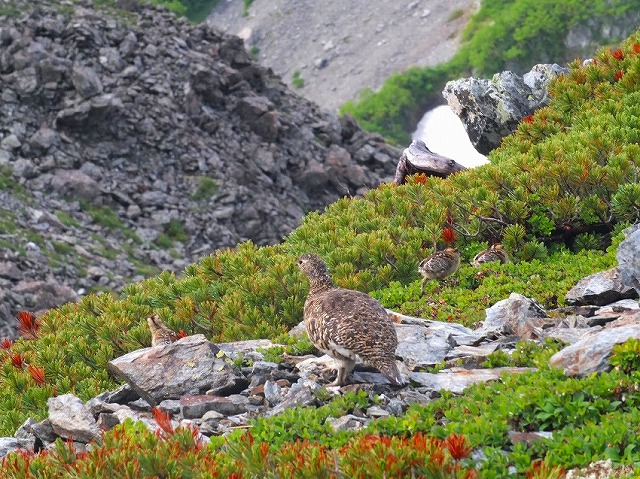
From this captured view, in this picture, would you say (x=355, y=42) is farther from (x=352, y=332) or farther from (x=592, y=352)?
(x=592, y=352)

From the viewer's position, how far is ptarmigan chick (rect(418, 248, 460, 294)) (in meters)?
14.2

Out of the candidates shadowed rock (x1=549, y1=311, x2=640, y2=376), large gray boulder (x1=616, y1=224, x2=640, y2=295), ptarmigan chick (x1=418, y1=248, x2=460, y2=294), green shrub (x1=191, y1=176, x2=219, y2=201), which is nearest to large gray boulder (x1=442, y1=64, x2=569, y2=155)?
ptarmigan chick (x1=418, y1=248, x2=460, y2=294)

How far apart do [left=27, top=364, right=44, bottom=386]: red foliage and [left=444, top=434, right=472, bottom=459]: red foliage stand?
24.0 ft

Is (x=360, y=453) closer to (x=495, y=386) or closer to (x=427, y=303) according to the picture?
(x=495, y=386)

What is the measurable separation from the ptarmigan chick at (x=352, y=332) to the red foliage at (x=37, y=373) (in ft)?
15.6

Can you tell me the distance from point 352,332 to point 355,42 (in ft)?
284

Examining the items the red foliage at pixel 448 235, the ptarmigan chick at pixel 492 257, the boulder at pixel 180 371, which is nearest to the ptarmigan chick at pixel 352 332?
the boulder at pixel 180 371

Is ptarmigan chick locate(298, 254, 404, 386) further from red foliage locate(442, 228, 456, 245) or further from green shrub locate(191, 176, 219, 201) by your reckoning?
green shrub locate(191, 176, 219, 201)

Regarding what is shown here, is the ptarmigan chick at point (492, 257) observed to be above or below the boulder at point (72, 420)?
below

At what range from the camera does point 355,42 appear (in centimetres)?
9369

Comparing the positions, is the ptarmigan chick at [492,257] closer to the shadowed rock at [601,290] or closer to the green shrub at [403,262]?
the green shrub at [403,262]

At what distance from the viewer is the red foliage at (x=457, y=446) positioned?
7.45 metres

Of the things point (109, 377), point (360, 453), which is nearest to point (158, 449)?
point (360, 453)

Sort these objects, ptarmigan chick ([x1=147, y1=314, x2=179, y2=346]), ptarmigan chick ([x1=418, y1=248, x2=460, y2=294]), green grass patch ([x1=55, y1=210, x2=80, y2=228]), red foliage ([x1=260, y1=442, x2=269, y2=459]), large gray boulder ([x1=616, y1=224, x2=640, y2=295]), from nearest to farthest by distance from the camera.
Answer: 1. red foliage ([x1=260, y1=442, x2=269, y2=459])
2. large gray boulder ([x1=616, y1=224, x2=640, y2=295])
3. ptarmigan chick ([x1=147, y1=314, x2=179, y2=346])
4. ptarmigan chick ([x1=418, y1=248, x2=460, y2=294])
5. green grass patch ([x1=55, y1=210, x2=80, y2=228])
